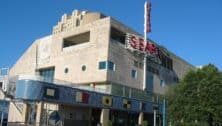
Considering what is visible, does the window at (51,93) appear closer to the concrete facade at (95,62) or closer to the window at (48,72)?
the concrete facade at (95,62)

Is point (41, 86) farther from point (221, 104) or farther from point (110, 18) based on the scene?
point (221, 104)

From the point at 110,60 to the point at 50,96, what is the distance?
48.3 ft

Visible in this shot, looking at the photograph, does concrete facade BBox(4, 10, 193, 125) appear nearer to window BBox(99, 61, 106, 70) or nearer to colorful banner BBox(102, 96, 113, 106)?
window BBox(99, 61, 106, 70)

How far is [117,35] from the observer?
194 ft

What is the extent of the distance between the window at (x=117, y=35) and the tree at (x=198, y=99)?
1416cm

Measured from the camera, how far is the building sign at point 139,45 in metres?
56.3

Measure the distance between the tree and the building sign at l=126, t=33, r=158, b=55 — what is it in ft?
35.6

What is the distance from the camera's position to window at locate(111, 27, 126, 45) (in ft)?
186

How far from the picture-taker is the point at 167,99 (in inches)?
2016

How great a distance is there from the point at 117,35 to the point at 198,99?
772 inches

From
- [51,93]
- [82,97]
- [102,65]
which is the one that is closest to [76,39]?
[102,65]

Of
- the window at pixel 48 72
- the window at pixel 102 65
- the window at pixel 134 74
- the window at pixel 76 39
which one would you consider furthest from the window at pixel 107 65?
the window at pixel 48 72

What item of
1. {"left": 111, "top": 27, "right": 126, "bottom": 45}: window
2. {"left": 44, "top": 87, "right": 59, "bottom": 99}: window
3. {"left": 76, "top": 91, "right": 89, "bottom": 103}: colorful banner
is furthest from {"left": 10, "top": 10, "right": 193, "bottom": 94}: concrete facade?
{"left": 44, "top": 87, "right": 59, "bottom": 99}: window

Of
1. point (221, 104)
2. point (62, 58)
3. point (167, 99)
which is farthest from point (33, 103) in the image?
point (221, 104)
